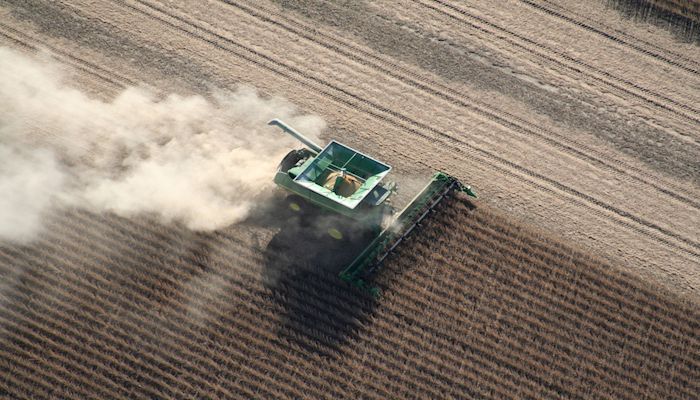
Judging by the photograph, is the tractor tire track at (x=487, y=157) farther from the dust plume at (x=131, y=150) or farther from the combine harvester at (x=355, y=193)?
the combine harvester at (x=355, y=193)

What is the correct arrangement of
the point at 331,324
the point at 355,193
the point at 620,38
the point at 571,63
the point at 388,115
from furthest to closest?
the point at 620,38, the point at 571,63, the point at 388,115, the point at 331,324, the point at 355,193

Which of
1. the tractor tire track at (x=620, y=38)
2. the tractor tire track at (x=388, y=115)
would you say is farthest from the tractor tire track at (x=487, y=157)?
the tractor tire track at (x=620, y=38)

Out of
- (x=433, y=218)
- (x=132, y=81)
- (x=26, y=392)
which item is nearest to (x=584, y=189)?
(x=433, y=218)

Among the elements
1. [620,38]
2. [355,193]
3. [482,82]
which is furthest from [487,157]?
[620,38]

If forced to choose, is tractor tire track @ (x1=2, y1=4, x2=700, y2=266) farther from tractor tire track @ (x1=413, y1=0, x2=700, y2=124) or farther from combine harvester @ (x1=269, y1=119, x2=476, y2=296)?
tractor tire track @ (x1=413, y1=0, x2=700, y2=124)

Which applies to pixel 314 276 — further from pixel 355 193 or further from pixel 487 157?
pixel 487 157
